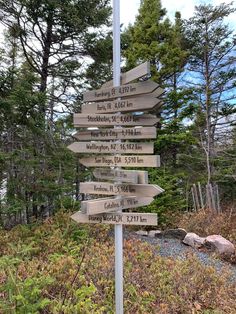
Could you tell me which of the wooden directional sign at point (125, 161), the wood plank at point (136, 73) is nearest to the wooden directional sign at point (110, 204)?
the wooden directional sign at point (125, 161)

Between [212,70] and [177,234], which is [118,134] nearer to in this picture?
[177,234]

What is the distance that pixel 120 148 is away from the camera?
2.54 metres

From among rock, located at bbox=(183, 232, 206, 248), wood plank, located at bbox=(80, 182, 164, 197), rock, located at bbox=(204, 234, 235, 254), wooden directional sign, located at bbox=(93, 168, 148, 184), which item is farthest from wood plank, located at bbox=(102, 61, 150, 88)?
rock, located at bbox=(183, 232, 206, 248)

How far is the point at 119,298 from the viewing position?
2.52 metres

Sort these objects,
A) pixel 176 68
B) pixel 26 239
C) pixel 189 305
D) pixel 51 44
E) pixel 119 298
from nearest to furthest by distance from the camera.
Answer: pixel 119 298 < pixel 189 305 < pixel 26 239 < pixel 51 44 < pixel 176 68

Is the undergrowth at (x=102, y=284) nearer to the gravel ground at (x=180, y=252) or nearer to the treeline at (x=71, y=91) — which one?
the gravel ground at (x=180, y=252)

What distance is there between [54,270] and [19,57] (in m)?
6.38

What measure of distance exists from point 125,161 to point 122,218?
0.44 meters

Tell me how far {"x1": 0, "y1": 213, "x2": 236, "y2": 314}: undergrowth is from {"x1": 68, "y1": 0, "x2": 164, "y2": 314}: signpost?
18.2 inches

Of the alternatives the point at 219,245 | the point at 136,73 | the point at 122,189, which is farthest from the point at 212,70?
the point at 122,189

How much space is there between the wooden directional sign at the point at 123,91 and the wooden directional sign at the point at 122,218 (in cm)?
93

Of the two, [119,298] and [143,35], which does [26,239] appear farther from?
[143,35]

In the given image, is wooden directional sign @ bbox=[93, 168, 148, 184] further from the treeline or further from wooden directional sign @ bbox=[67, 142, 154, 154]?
the treeline

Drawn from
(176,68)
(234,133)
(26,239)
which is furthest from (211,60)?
(26,239)
